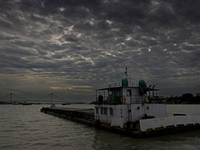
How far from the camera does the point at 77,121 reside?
34969 millimetres

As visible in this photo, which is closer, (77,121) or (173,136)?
(173,136)

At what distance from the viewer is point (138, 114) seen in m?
Result: 22.1

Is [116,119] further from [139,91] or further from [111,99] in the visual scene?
[139,91]

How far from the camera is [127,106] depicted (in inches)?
861

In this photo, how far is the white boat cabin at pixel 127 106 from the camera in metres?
21.7

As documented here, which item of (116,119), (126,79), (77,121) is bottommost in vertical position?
(77,121)

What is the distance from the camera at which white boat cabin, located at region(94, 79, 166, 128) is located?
71.2 ft

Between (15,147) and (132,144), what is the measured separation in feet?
36.2

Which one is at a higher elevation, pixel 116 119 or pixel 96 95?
pixel 96 95

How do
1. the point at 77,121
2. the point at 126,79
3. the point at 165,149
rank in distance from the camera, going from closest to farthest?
the point at 165,149 → the point at 126,79 → the point at 77,121

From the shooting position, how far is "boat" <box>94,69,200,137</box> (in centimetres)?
1878

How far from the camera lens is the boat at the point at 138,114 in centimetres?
1878

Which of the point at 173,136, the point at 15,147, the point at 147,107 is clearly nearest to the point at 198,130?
the point at 173,136

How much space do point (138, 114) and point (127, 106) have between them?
5.73ft
